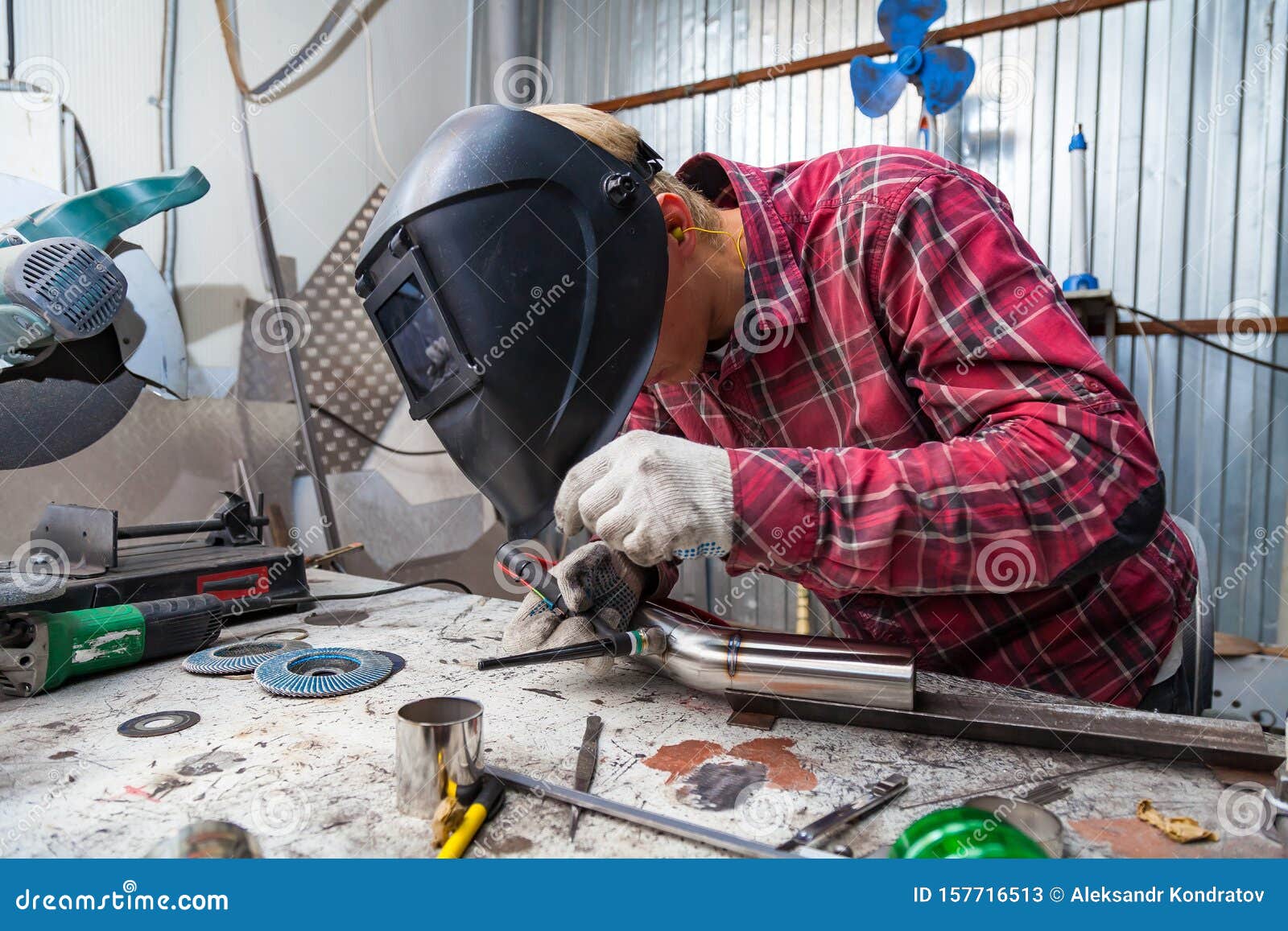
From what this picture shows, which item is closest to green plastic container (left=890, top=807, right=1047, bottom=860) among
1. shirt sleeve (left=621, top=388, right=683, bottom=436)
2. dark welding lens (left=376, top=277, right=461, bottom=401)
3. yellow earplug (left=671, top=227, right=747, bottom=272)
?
dark welding lens (left=376, top=277, right=461, bottom=401)

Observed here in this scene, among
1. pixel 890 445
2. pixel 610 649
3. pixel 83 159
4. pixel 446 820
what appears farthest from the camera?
pixel 83 159

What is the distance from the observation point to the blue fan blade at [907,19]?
2.29m

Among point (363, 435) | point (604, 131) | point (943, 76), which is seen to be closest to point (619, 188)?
point (604, 131)

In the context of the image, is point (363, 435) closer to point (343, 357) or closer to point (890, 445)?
point (343, 357)

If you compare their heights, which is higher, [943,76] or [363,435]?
[943,76]

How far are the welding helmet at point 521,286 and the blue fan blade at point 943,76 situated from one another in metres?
1.86

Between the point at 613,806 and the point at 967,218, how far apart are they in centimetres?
81

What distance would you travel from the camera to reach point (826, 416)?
117cm

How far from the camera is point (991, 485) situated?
0.81 metres

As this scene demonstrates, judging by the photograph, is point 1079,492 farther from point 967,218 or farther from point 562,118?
point 562,118

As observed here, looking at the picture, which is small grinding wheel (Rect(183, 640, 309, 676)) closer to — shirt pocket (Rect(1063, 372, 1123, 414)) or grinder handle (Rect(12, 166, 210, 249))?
grinder handle (Rect(12, 166, 210, 249))

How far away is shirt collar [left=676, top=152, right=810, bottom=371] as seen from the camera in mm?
1099

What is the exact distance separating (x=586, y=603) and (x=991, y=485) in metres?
0.55
